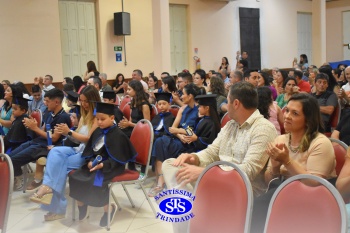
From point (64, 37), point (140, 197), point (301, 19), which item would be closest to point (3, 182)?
point (140, 197)

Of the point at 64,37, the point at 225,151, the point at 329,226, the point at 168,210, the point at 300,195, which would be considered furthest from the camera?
the point at 64,37

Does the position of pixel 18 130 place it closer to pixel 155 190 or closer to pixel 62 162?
pixel 62 162

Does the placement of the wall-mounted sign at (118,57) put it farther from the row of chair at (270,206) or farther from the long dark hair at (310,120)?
the row of chair at (270,206)

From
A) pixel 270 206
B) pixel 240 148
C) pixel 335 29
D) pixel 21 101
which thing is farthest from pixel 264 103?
pixel 335 29

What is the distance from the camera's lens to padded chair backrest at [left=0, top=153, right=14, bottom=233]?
2658mm

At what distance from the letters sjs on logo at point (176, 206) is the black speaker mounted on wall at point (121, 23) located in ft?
34.4

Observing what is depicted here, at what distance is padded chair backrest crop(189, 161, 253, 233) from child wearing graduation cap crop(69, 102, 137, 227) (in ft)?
5.27

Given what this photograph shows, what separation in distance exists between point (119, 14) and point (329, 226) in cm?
1130

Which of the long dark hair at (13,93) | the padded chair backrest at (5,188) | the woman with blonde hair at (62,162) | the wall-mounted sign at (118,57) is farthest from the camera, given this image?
the wall-mounted sign at (118,57)

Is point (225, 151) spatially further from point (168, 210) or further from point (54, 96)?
point (54, 96)

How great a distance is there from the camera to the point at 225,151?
3143 millimetres

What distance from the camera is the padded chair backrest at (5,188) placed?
8.72ft

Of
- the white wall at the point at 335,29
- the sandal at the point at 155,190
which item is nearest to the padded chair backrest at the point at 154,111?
the sandal at the point at 155,190

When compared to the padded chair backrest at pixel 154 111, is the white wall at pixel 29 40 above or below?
above
